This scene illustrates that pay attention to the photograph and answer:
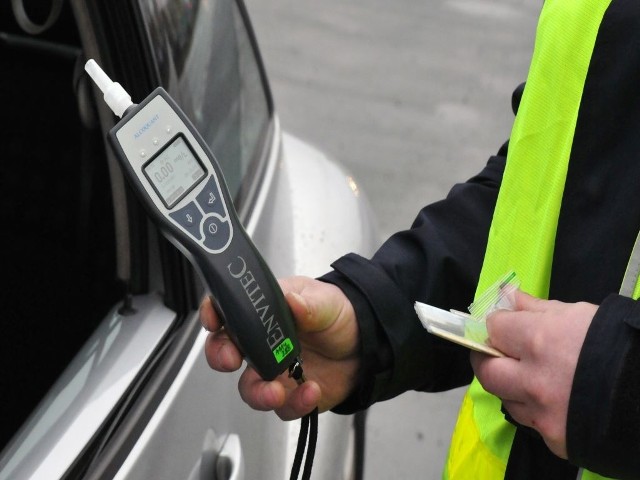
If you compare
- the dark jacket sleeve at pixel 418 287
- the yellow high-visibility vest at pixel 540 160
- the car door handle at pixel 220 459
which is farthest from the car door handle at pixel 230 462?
the yellow high-visibility vest at pixel 540 160

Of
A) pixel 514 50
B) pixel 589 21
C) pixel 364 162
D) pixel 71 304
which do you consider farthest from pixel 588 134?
pixel 514 50

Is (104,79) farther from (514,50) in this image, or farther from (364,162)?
(514,50)

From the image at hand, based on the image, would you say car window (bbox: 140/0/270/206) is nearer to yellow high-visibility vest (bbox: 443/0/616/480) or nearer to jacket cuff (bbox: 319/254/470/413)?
jacket cuff (bbox: 319/254/470/413)

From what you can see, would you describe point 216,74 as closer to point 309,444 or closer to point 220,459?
point 220,459

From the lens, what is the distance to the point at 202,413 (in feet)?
4.42

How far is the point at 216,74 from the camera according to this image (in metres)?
1.70

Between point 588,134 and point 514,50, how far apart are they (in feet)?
14.6

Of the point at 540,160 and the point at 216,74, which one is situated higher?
the point at 216,74

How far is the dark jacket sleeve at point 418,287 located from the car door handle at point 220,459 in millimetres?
168

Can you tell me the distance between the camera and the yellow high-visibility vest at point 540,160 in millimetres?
1122

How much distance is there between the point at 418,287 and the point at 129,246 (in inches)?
15.9

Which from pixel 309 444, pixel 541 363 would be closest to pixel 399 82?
pixel 309 444

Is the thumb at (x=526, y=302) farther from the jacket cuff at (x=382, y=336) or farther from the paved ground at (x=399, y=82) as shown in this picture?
the paved ground at (x=399, y=82)

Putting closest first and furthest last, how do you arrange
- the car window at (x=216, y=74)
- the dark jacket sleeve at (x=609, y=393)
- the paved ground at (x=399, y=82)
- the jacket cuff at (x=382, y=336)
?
the dark jacket sleeve at (x=609, y=393) → the jacket cuff at (x=382, y=336) → the car window at (x=216, y=74) → the paved ground at (x=399, y=82)
